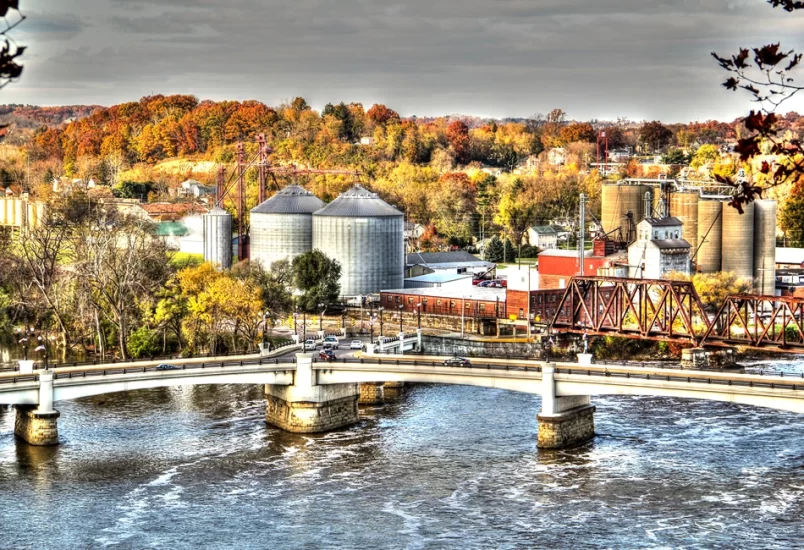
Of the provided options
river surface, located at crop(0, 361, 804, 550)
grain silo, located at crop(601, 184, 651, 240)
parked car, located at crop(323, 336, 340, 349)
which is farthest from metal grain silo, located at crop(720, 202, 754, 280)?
river surface, located at crop(0, 361, 804, 550)

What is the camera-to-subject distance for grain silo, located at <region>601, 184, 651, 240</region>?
136 m

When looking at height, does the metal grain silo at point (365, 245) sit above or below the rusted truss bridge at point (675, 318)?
above

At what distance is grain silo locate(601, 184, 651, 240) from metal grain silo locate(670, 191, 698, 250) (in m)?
7.80

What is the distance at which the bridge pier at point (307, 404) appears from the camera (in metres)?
73.5

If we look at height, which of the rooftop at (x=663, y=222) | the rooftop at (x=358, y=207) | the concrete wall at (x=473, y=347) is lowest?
the concrete wall at (x=473, y=347)

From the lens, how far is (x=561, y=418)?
67.7 m

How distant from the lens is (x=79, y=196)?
544 feet

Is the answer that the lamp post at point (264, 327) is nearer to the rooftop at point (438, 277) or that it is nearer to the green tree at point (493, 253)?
the rooftop at point (438, 277)

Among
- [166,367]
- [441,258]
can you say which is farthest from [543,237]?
[166,367]

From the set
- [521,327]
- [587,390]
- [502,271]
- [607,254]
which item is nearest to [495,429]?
[587,390]

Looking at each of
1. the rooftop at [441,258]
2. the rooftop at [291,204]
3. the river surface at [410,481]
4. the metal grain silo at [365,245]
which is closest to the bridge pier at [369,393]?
the river surface at [410,481]

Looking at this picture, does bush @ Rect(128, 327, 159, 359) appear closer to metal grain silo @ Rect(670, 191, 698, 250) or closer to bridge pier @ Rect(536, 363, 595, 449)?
bridge pier @ Rect(536, 363, 595, 449)

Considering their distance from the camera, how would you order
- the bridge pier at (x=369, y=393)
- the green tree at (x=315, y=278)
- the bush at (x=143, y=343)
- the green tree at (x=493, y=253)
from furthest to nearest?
the green tree at (x=493, y=253) < the green tree at (x=315, y=278) < the bush at (x=143, y=343) < the bridge pier at (x=369, y=393)

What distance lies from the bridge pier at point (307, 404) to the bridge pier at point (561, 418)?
472 inches
